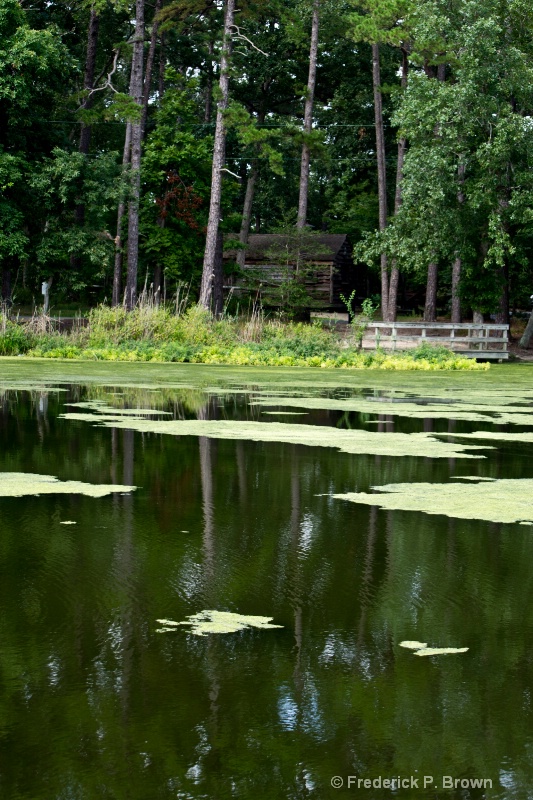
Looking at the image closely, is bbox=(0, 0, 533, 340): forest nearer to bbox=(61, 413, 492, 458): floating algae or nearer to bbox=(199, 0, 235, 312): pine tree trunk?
bbox=(199, 0, 235, 312): pine tree trunk

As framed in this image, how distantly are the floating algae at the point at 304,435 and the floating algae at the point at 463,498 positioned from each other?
179 centimetres

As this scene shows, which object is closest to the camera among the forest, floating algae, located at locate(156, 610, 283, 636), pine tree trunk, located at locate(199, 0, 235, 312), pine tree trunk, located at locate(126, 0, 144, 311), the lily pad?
Answer: the lily pad

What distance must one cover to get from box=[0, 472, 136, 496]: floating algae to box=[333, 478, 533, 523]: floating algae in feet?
5.35

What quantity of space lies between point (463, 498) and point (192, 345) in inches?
790

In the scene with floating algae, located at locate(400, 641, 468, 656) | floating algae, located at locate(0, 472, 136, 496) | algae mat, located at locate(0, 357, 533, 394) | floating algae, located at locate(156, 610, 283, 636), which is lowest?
algae mat, located at locate(0, 357, 533, 394)

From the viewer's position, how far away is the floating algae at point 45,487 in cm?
771

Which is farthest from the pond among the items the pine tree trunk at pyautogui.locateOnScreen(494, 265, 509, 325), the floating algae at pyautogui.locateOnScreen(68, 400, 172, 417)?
the pine tree trunk at pyautogui.locateOnScreen(494, 265, 509, 325)

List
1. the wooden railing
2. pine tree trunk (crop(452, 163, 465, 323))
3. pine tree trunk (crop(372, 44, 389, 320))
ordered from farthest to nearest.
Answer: pine tree trunk (crop(372, 44, 389, 320)), pine tree trunk (crop(452, 163, 465, 323)), the wooden railing

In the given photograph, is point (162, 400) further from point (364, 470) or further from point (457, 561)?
point (457, 561)

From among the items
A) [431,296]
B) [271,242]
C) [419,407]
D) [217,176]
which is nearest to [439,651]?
[419,407]

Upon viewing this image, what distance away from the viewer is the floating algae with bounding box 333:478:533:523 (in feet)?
23.9

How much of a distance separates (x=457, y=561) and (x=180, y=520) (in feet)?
5.93

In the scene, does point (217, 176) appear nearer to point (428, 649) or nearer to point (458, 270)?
point (458, 270)

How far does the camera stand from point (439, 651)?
424 cm
